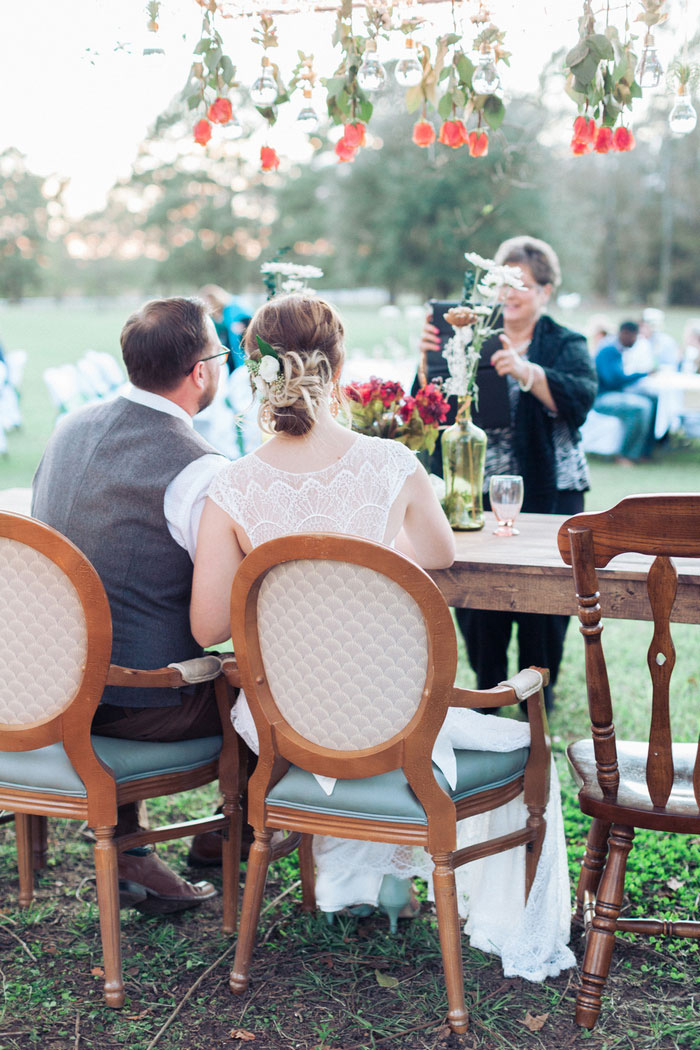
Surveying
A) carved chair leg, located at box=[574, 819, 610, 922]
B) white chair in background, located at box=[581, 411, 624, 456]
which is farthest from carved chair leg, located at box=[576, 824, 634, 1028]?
white chair in background, located at box=[581, 411, 624, 456]

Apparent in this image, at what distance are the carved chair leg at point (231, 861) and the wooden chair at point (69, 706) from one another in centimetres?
17

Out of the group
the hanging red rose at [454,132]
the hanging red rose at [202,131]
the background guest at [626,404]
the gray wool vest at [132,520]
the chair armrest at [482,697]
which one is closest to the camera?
the chair armrest at [482,697]

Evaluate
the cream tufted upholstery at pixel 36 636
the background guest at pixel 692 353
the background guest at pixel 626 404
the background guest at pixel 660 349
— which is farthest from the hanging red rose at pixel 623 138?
the background guest at pixel 660 349

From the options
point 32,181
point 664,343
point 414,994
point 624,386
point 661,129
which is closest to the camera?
point 414,994

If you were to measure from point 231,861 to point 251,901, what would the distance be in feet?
1.08

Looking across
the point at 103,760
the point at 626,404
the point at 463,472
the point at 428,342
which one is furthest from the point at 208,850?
the point at 626,404

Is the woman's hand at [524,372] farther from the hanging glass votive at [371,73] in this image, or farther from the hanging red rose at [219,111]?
the hanging red rose at [219,111]

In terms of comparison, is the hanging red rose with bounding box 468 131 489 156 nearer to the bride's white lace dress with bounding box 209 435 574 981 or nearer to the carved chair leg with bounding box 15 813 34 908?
the bride's white lace dress with bounding box 209 435 574 981

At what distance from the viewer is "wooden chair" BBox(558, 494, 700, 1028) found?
163 cm

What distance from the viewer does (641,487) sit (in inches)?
316

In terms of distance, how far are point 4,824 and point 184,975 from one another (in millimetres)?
957

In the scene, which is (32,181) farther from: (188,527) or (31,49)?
(188,527)

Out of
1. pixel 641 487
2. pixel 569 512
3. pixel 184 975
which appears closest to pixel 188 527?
pixel 184 975

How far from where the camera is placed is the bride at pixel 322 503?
1.93m
